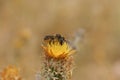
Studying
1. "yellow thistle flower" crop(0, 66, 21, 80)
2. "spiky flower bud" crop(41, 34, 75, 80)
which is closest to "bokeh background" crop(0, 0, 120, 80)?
"yellow thistle flower" crop(0, 66, 21, 80)

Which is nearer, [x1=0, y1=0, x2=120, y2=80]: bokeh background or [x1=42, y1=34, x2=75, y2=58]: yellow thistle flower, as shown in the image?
[x1=42, y1=34, x2=75, y2=58]: yellow thistle flower

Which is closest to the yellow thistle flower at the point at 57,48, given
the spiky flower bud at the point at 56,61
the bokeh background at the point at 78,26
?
the spiky flower bud at the point at 56,61

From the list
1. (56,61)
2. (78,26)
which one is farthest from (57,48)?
(78,26)

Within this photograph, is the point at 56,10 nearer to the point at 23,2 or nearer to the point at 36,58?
the point at 23,2

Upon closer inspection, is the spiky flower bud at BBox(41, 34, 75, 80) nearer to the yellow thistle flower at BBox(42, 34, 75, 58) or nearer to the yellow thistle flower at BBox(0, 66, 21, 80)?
the yellow thistle flower at BBox(42, 34, 75, 58)

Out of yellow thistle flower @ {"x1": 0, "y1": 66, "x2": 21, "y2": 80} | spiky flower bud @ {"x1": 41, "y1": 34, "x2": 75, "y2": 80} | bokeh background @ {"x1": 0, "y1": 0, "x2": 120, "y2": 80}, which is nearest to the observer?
spiky flower bud @ {"x1": 41, "y1": 34, "x2": 75, "y2": 80}

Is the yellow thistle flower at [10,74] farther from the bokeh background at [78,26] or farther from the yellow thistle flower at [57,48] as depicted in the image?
the bokeh background at [78,26]
